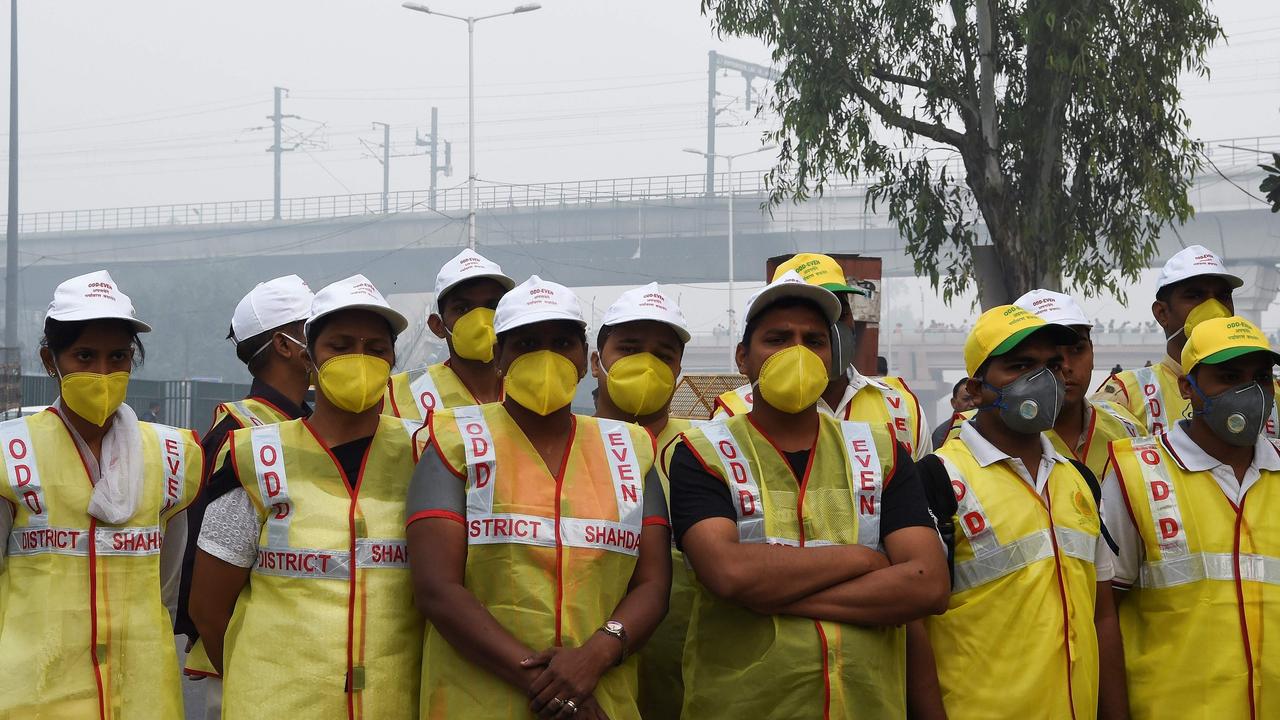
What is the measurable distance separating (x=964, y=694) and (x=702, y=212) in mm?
53309

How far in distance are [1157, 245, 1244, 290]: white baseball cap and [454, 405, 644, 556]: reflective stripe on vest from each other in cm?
313

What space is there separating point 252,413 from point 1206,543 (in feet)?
10.5

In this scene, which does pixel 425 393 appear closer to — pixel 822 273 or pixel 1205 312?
pixel 822 273

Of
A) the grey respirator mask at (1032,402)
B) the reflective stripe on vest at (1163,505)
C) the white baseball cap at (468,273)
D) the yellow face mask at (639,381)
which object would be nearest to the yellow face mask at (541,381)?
the yellow face mask at (639,381)

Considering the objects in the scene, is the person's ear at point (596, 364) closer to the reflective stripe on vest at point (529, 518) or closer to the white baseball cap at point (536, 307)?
the white baseball cap at point (536, 307)

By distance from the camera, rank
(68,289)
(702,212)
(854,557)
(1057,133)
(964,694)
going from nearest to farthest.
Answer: (854,557) < (964,694) < (68,289) < (1057,133) < (702,212)

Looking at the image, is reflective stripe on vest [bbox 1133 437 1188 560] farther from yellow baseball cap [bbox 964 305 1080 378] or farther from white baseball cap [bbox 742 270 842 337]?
white baseball cap [bbox 742 270 842 337]

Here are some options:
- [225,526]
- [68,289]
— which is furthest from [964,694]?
[68,289]

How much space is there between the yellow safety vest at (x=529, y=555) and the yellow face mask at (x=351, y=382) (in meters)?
0.24

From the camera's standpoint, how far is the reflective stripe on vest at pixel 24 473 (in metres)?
4.18

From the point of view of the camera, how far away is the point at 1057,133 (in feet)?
53.0

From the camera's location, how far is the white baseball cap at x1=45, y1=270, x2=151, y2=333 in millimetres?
4328

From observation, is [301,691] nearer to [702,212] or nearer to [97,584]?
[97,584]

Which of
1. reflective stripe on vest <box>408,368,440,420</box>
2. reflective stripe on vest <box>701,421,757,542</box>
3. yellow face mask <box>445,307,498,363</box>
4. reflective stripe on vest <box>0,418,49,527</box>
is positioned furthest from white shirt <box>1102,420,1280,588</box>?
reflective stripe on vest <box>0,418,49,527</box>
